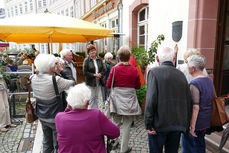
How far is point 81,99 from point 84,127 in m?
0.24

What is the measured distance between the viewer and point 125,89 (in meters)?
3.10

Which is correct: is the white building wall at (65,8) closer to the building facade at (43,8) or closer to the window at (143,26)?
the building facade at (43,8)

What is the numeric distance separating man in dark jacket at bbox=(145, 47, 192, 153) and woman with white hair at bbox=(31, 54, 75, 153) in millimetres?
1137

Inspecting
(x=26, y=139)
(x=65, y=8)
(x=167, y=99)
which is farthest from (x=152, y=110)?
(x=65, y=8)

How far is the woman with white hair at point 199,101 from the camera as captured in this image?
7.13ft

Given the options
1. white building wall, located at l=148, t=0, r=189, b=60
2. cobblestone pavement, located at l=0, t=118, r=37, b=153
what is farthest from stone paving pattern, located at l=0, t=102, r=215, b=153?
white building wall, located at l=148, t=0, r=189, b=60

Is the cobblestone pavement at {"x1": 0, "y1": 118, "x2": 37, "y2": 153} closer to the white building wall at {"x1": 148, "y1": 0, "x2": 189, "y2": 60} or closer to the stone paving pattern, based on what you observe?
the stone paving pattern

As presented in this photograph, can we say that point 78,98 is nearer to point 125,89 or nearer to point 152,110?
point 152,110

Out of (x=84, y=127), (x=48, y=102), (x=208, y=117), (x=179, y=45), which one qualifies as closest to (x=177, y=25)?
(x=179, y=45)

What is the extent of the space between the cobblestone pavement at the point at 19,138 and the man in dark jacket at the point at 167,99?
103 inches

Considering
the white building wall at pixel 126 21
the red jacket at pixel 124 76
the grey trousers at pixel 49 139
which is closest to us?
the grey trousers at pixel 49 139

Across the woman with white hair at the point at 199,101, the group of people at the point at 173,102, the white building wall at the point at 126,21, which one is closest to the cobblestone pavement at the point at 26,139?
the woman with white hair at the point at 199,101

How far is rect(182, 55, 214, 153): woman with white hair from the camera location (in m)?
2.17

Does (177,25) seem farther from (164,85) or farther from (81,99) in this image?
(81,99)
